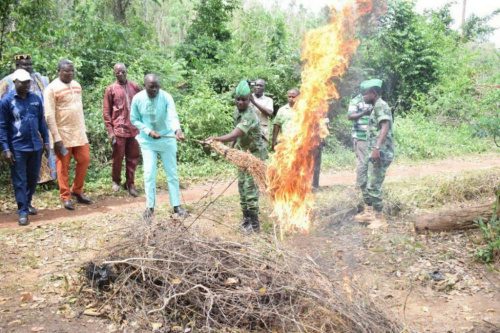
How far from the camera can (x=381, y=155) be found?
699 centimetres

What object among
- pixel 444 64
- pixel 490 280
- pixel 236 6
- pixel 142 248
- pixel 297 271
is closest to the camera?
pixel 297 271

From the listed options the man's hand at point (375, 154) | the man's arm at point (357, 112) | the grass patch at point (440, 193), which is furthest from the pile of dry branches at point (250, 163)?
the grass patch at point (440, 193)

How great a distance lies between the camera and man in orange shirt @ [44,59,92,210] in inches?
284

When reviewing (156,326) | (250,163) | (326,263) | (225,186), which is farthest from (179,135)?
(225,186)

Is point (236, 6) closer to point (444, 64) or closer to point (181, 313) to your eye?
point (444, 64)

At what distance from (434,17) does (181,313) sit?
69.3ft

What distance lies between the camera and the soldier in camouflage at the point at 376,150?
22.5 ft

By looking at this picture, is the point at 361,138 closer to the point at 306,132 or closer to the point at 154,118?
the point at 306,132

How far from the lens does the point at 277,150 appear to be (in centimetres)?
653

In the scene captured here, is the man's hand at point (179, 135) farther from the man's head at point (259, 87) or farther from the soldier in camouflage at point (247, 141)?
the man's head at point (259, 87)

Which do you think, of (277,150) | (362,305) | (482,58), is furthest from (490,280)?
(482,58)

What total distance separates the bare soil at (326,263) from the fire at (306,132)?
0.46m

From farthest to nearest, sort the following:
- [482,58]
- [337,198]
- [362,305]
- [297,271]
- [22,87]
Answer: [482,58], [337,198], [22,87], [297,271], [362,305]

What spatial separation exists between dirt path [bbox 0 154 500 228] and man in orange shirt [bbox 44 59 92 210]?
1.17 feet
